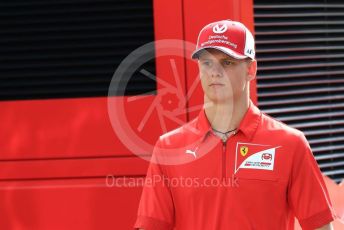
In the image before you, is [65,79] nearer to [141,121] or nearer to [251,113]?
[141,121]

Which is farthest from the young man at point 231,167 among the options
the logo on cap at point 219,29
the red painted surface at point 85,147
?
the red painted surface at point 85,147

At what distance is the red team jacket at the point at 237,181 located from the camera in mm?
1589

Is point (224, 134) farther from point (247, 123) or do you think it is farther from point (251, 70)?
point (251, 70)

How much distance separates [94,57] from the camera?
2.29 m

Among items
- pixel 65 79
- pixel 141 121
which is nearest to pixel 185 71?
pixel 141 121

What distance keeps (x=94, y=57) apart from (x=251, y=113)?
898 millimetres

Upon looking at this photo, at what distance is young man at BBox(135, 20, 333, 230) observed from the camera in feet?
5.22

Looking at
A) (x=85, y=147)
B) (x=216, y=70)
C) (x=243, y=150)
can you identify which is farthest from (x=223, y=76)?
(x=85, y=147)

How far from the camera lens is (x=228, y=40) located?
1637 mm

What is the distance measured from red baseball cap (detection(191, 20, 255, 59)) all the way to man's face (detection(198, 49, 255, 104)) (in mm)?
27

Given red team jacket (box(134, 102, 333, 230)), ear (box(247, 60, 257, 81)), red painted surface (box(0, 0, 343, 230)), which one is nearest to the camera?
red team jacket (box(134, 102, 333, 230))

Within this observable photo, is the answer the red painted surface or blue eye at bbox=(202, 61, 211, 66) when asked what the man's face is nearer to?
blue eye at bbox=(202, 61, 211, 66)

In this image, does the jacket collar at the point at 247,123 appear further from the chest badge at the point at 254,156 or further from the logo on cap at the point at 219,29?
the logo on cap at the point at 219,29

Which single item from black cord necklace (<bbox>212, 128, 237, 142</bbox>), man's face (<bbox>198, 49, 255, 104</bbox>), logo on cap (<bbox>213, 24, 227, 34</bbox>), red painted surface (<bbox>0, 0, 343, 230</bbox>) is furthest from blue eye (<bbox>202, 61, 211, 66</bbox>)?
red painted surface (<bbox>0, 0, 343, 230</bbox>)
